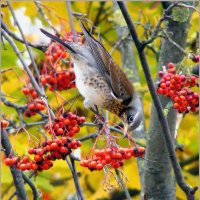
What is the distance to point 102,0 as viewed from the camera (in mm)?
4988

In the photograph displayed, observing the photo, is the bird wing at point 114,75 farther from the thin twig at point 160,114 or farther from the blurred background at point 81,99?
the thin twig at point 160,114

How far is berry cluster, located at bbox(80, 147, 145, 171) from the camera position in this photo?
2906 millimetres

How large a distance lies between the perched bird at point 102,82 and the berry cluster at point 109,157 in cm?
90

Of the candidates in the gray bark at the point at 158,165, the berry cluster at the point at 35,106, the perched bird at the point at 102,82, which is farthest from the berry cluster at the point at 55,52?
the gray bark at the point at 158,165

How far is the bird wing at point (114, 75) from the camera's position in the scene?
4.05 m

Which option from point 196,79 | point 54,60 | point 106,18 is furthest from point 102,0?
point 196,79

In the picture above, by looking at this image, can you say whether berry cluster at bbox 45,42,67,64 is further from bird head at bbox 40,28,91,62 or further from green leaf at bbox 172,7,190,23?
green leaf at bbox 172,7,190,23

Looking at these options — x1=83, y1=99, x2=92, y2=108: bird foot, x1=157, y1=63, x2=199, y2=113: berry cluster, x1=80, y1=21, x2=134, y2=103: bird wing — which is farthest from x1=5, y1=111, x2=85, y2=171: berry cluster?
x1=80, y1=21, x2=134, y2=103: bird wing

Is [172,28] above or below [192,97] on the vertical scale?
above

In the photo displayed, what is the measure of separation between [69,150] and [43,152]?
0.13m

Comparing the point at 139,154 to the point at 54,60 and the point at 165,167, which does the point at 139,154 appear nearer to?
the point at 165,167

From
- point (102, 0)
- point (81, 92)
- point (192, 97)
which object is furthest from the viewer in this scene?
point (102, 0)

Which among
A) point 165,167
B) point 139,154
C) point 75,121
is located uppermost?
point 75,121

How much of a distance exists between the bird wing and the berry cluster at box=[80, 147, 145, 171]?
120 cm
